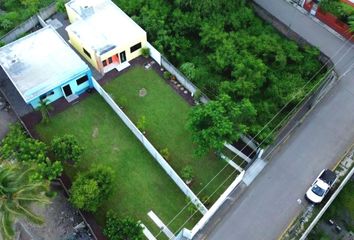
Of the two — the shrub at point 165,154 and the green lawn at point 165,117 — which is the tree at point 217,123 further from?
the shrub at point 165,154

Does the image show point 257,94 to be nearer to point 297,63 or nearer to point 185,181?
point 297,63

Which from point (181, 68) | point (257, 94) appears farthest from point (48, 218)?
point (257, 94)

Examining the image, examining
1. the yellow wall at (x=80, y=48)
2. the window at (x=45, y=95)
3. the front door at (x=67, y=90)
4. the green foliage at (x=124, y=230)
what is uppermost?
the yellow wall at (x=80, y=48)

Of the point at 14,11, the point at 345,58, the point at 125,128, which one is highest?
the point at 14,11

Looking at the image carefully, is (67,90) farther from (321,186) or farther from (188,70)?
(321,186)

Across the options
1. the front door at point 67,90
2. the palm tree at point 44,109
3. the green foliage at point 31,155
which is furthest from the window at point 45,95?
the green foliage at point 31,155

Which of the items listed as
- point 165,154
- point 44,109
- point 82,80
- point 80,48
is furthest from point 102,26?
point 165,154

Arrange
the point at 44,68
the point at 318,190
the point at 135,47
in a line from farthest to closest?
the point at 135,47, the point at 44,68, the point at 318,190
